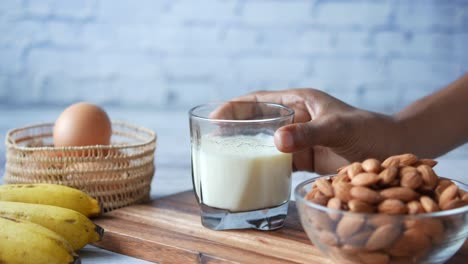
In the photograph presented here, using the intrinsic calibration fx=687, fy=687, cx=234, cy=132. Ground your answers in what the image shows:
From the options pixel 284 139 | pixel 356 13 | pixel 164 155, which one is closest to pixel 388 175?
pixel 284 139

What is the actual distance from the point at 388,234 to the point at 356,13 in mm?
2146

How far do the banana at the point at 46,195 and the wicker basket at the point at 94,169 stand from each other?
115mm

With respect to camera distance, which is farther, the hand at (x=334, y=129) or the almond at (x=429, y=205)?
the hand at (x=334, y=129)

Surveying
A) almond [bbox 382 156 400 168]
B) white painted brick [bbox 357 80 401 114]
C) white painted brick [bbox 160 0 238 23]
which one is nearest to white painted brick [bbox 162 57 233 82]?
white painted brick [bbox 160 0 238 23]

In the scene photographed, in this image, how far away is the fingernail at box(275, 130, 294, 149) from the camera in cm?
106

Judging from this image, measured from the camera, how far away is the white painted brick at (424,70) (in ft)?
9.44

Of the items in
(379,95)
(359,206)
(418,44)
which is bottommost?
(379,95)


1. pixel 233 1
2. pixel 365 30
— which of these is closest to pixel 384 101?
pixel 365 30

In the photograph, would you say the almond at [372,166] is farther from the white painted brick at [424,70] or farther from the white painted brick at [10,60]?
the white painted brick at [10,60]

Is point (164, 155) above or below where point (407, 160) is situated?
below

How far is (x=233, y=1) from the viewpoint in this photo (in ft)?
9.55

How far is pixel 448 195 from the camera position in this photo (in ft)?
2.80

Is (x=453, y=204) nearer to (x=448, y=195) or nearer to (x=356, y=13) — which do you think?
(x=448, y=195)

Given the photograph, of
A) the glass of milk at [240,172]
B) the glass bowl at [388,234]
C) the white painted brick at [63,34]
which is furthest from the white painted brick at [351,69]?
the glass bowl at [388,234]
